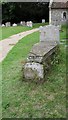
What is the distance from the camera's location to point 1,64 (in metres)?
10.9

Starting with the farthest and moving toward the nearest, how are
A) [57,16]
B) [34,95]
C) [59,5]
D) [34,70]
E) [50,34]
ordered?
[57,16], [59,5], [50,34], [34,70], [34,95]

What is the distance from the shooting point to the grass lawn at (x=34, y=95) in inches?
263

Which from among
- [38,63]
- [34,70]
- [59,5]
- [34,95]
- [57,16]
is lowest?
[57,16]

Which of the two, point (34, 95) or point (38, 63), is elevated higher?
point (38, 63)

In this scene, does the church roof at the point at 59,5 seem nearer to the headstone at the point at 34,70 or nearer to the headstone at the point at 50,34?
the headstone at the point at 50,34

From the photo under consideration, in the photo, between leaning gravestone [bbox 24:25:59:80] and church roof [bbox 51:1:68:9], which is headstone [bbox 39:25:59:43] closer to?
leaning gravestone [bbox 24:25:59:80]

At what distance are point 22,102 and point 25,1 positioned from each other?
3158cm

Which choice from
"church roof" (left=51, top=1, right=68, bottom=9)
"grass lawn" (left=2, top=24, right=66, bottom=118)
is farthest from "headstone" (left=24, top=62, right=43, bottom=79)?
"church roof" (left=51, top=1, right=68, bottom=9)

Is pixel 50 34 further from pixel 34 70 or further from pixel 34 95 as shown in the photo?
pixel 34 95

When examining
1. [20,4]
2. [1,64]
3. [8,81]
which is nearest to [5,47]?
[1,64]

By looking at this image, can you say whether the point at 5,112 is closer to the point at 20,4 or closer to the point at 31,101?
the point at 31,101

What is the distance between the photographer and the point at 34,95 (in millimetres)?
7594

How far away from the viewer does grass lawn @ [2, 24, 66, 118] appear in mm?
6691

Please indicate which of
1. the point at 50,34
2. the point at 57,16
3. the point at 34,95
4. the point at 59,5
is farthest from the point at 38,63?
the point at 59,5
